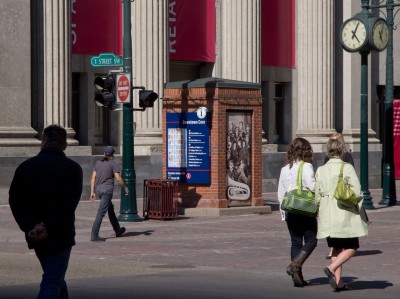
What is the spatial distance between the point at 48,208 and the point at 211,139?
17.5 metres

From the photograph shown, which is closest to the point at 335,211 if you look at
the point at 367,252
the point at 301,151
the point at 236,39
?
the point at 301,151

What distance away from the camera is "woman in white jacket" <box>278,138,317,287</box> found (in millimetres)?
14344

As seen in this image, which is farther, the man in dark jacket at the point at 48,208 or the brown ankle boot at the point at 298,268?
the brown ankle boot at the point at 298,268

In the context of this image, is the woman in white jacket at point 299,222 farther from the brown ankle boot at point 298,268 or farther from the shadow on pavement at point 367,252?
the shadow on pavement at point 367,252

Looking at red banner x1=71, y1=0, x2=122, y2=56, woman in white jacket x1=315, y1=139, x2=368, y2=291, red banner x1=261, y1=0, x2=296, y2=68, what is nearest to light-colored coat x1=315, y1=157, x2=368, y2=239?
woman in white jacket x1=315, y1=139, x2=368, y2=291

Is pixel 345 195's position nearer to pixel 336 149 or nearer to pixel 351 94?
pixel 336 149

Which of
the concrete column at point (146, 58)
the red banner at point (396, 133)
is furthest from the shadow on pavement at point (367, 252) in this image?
the red banner at point (396, 133)

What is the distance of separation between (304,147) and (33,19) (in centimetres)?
1797

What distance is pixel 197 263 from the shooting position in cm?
1789

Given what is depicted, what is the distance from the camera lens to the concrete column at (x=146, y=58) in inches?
1353

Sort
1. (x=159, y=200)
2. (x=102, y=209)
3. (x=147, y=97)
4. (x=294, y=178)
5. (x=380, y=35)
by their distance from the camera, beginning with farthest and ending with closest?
(x=380, y=35) → (x=159, y=200) → (x=147, y=97) → (x=102, y=209) → (x=294, y=178)

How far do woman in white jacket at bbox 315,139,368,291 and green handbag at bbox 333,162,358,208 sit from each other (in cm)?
5

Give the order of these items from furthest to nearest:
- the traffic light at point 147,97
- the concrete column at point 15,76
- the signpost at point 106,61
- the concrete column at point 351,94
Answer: the concrete column at point 351,94 < the concrete column at point 15,76 < the traffic light at point 147,97 < the signpost at point 106,61

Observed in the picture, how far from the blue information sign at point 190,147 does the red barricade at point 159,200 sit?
1205 mm
